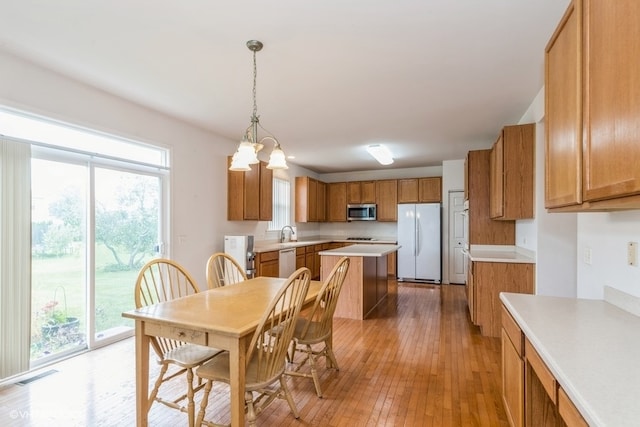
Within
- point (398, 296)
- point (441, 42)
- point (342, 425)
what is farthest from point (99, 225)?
point (398, 296)

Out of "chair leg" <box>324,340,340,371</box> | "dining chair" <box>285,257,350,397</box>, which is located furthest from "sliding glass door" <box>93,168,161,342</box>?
"chair leg" <box>324,340,340,371</box>

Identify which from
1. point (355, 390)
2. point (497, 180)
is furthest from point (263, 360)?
point (497, 180)

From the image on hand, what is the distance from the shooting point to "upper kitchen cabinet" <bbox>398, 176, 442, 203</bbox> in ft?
22.4

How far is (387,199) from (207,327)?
6123mm

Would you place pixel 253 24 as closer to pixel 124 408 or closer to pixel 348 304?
pixel 124 408

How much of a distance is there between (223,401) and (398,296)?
12.4ft

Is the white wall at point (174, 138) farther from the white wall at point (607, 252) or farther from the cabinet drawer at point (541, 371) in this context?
the white wall at point (607, 252)

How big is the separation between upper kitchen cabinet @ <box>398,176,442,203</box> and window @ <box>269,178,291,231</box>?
251cm

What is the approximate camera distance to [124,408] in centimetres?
215

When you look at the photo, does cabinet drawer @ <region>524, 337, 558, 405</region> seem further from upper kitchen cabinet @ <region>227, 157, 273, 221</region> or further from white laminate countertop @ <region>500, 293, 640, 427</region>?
upper kitchen cabinet @ <region>227, 157, 273, 221</region>

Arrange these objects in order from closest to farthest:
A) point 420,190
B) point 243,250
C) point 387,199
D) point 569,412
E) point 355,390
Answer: point 569,412 → point 355,390 → point 243,250 → point 420,190 → point 387,199

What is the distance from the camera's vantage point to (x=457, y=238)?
6.46 meters

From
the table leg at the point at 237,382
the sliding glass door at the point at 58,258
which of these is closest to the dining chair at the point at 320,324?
the table leg at the point at 237,382

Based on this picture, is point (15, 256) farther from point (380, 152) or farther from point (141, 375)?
point (380, 152)
